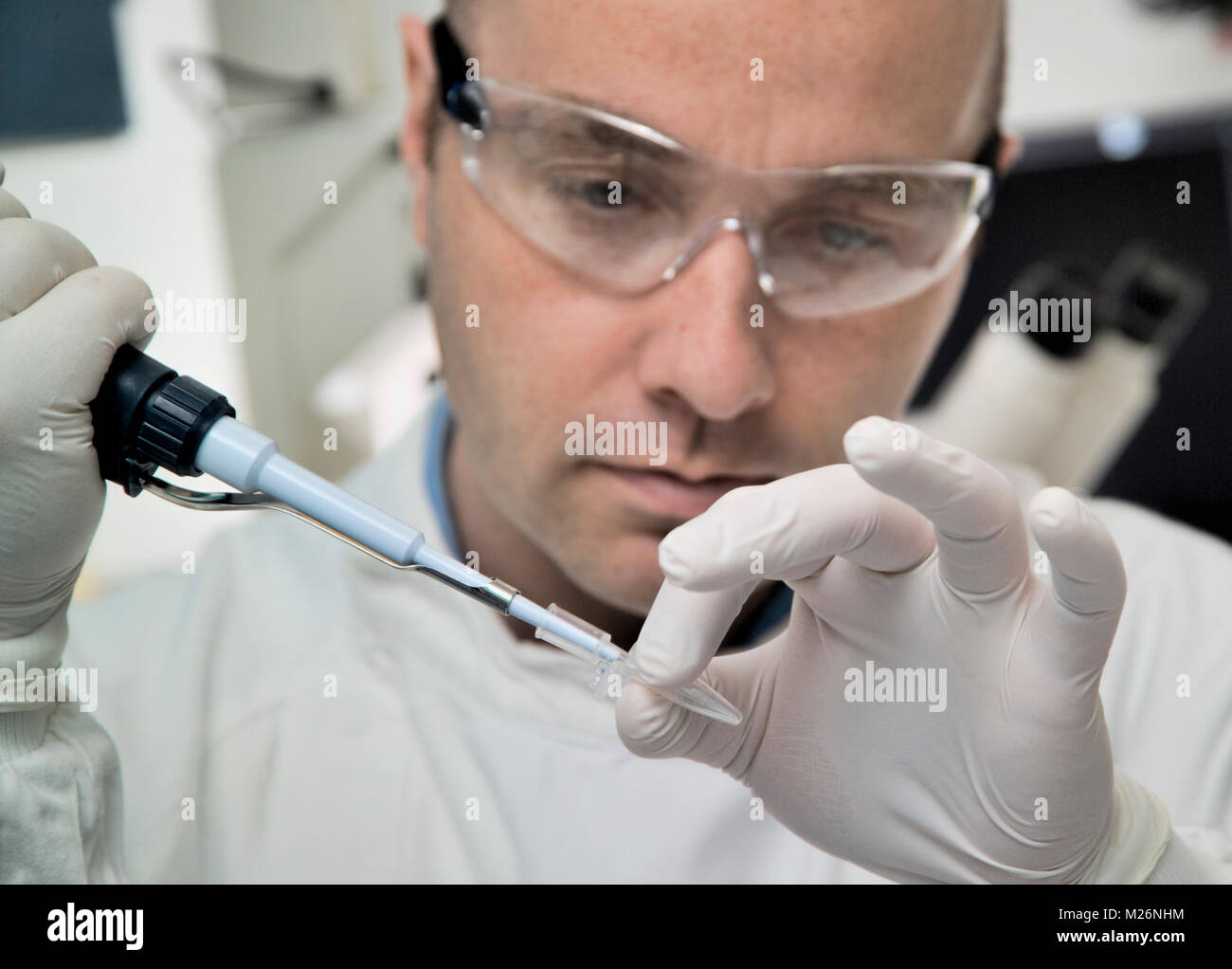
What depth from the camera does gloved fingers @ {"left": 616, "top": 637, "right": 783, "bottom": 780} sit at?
660 millimetres

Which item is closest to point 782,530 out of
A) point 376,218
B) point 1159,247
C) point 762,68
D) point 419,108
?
Answer: point 762,68

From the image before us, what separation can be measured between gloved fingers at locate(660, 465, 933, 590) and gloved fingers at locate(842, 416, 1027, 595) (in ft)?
0.10

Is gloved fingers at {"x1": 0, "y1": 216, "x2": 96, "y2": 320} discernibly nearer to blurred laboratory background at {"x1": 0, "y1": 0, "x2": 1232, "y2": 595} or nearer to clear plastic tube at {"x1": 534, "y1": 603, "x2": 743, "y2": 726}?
clear plastic tube at {"x1": 534, "y1": 603, "x2": 743, "y2": 726}

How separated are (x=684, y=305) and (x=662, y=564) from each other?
0.32m

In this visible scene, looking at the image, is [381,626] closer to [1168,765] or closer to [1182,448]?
[1168,765]

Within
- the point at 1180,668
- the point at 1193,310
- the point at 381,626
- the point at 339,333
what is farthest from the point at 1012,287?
the point at 381,626

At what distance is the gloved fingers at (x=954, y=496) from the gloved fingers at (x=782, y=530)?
0.10 ft

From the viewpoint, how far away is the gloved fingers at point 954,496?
1.82 feet

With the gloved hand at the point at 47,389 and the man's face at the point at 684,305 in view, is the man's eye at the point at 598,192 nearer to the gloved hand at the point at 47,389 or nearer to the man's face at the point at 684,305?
the man's face at the point at 684,305

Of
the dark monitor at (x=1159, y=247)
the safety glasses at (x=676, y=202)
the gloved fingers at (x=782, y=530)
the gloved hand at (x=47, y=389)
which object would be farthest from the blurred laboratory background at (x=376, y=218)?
the gloved fingers at (x=782, y=530)

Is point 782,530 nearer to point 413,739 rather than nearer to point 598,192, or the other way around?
point 598,192

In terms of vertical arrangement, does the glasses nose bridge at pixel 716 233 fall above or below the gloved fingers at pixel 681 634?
above

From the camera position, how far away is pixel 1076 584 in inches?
24.2
